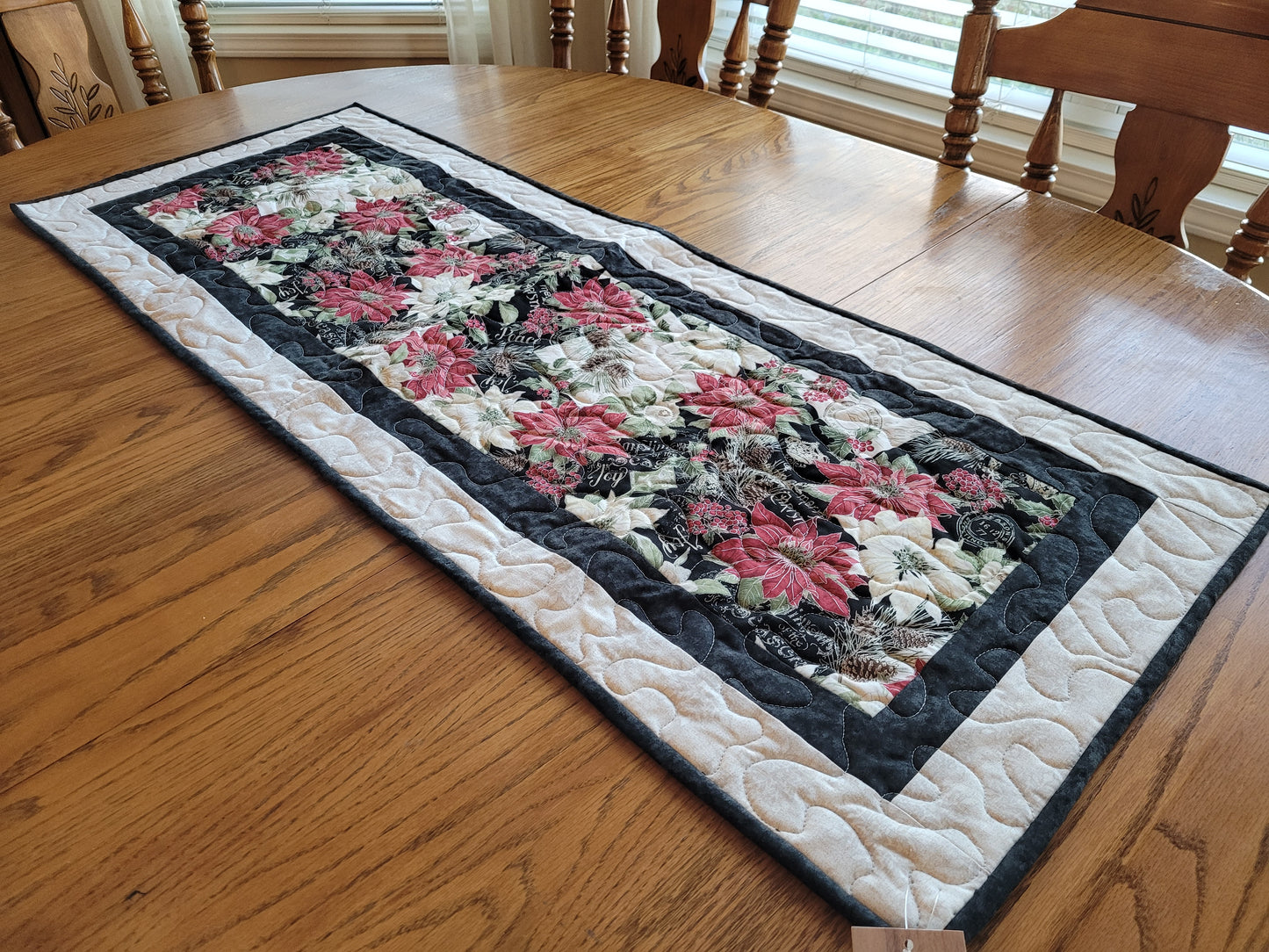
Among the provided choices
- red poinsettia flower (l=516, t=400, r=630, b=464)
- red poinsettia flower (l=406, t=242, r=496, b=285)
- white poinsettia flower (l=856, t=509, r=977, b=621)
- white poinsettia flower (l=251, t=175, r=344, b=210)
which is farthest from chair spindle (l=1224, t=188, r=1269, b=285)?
white poinsettia flower (l=251, t=175, r=344, b=210)

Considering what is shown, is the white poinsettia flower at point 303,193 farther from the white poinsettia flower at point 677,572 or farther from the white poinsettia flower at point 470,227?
the white poinsettia flower at point 677,572

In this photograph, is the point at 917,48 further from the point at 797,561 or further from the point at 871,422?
the point at 797,561

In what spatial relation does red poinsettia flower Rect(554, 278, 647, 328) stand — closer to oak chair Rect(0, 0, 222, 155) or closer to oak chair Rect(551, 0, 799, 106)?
oak chair Rect(551, 0, 799, 106)

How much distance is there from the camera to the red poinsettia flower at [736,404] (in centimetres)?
86

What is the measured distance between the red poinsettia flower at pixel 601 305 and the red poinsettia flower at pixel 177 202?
1.87ft

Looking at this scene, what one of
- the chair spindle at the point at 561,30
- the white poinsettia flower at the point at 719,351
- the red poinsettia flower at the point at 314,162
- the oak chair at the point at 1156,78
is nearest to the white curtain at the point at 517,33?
the chair spindle at the point at 561,30

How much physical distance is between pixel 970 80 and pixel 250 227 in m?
1.00

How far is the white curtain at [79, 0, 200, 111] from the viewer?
2348mm

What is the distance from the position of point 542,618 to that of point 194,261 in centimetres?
74

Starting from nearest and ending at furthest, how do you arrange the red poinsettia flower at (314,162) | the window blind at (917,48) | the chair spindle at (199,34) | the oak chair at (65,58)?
1. the red poinsettia flower at (314,162)
2. the oak chair at (65,58)
3. the chair spindle at (199,34)
4. the window blind at (917,48)

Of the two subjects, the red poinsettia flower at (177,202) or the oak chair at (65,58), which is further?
the oak chair at (65,58)

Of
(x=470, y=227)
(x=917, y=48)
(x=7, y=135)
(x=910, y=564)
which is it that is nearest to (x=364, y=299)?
(x=470, y=227)

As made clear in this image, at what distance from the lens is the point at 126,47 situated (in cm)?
233

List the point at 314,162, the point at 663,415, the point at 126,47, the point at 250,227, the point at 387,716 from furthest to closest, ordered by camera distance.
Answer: the point at 126,47
the point at 314,162
the point at 250,227
the point at 663,415
the point at 387,716
